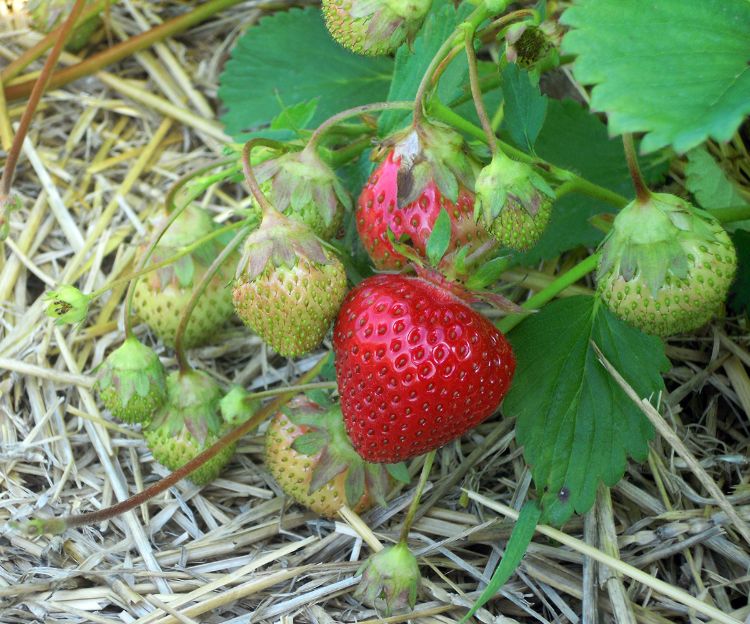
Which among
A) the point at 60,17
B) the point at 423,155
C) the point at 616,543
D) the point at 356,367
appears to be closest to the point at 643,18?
the point at 423,155

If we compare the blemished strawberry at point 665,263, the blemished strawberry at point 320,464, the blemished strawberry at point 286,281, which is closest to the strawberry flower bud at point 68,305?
the blemished strawberry at point 286,281

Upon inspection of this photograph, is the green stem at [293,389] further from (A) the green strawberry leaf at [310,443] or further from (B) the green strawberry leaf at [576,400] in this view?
(B) the green strawberry leaf at [576,400]

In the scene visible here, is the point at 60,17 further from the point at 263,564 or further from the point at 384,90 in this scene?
the point at 263,564

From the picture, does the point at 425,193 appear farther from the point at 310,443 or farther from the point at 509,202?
the point at 310,443

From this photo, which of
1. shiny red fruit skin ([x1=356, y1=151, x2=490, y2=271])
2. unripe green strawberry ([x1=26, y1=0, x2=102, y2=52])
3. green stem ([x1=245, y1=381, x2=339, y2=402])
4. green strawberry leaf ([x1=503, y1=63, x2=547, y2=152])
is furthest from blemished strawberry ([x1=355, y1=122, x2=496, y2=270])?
unripe green strawberry ([x1=26, y1=0, x2=102, y2=52])

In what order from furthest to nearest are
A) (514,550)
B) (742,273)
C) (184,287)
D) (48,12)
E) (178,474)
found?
(48,12), (184,287), (742,273), (178,474), (514,550)

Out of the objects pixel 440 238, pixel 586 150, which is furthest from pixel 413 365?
pixel 586 150
